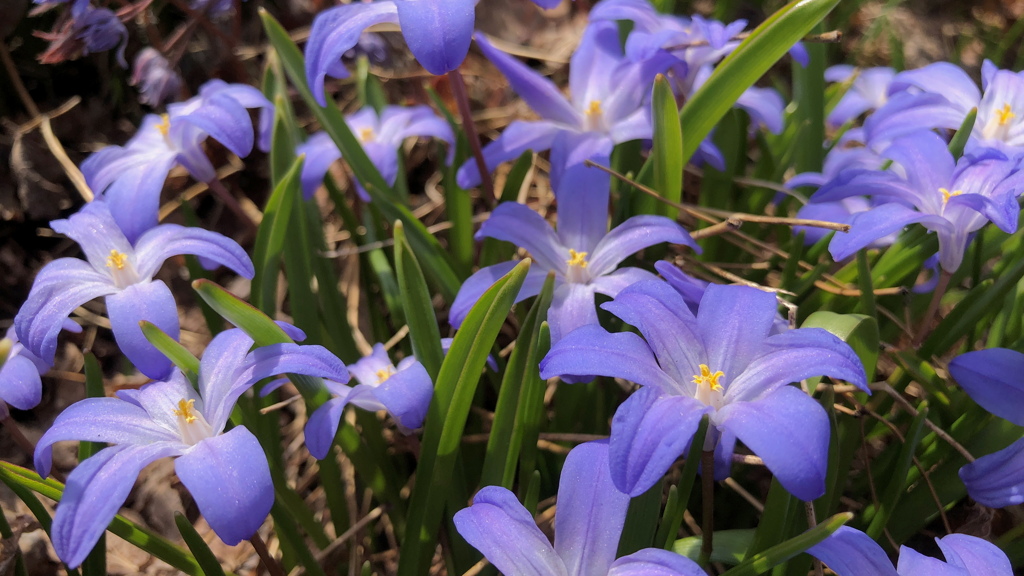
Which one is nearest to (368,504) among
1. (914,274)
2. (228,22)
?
(914,274)

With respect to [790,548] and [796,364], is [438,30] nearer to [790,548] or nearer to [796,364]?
[796,364]

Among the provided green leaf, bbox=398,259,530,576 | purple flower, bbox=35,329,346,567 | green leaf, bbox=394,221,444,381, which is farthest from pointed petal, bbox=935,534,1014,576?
purple flower, bbox=35,329,346,567

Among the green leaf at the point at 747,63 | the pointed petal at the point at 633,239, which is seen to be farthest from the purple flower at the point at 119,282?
the green leaf at the point at 747,63

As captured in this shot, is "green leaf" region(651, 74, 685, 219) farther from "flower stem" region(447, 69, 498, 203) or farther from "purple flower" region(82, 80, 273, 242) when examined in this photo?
"purple flower" region(82, 80, 273, 242)

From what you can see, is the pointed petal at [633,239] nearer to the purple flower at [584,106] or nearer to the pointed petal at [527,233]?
the pointed petal at [527,233]

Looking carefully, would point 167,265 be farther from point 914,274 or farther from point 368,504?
point 914,274

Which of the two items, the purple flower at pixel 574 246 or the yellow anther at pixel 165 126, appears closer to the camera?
the purple flower at pixel 574 246
